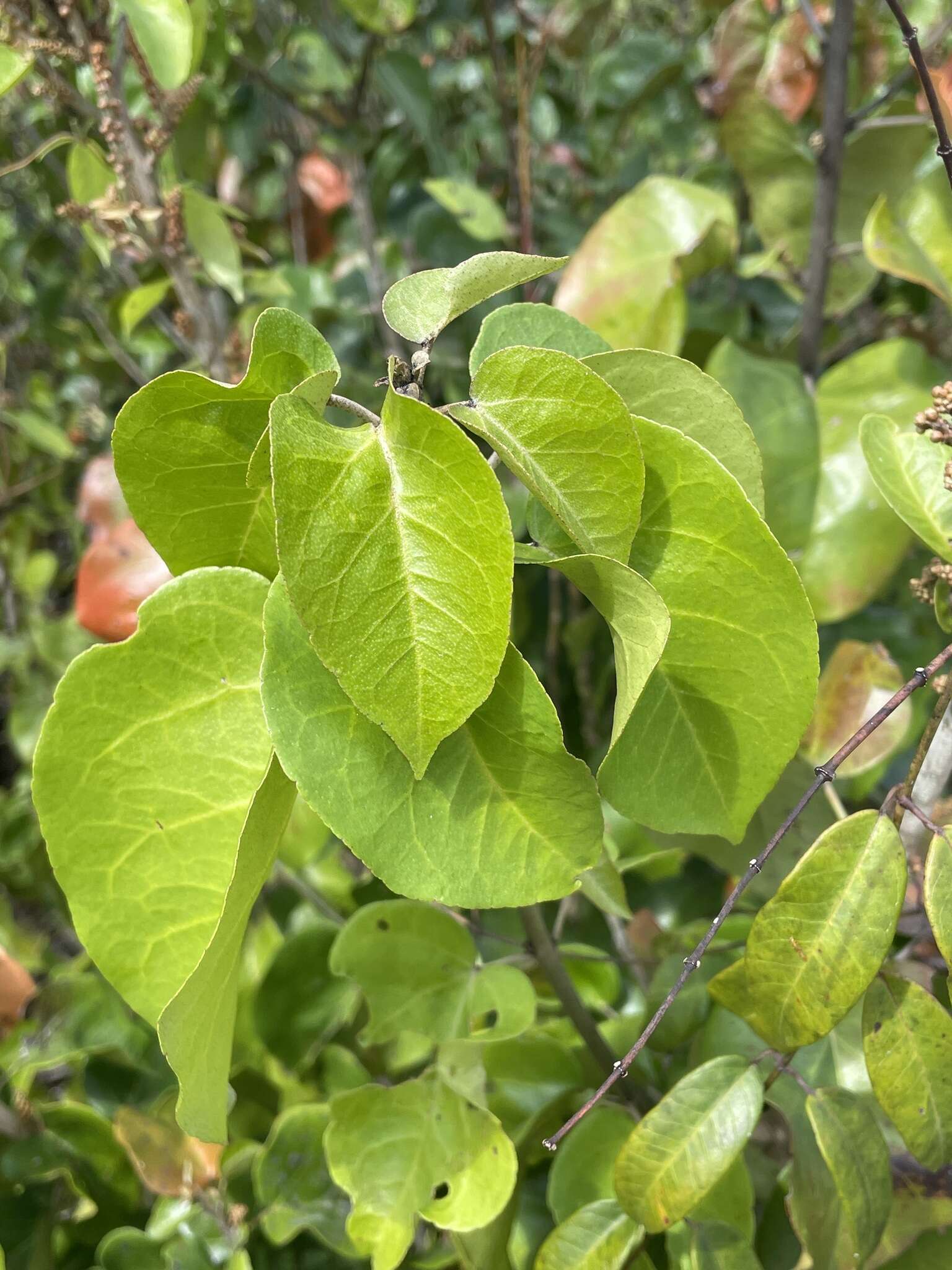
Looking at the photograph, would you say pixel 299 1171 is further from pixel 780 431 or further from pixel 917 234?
pixel 917 234

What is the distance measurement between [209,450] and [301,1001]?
393 mm

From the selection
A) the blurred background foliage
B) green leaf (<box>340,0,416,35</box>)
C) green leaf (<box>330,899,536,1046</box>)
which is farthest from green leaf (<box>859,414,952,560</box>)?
green leaf (<box>340,0,416,35</box>)

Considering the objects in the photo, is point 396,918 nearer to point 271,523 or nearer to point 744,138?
point 271,523

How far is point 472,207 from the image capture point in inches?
28.0

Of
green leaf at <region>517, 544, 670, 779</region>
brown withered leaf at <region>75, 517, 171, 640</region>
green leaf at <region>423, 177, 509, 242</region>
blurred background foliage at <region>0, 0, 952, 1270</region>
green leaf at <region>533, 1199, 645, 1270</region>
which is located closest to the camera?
green leaf at <region>517, 544, 670, 779</region>

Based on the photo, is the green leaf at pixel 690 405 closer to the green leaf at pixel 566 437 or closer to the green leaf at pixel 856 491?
the green leaf at pixel 566 437

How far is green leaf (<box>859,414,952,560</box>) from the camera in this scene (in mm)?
301

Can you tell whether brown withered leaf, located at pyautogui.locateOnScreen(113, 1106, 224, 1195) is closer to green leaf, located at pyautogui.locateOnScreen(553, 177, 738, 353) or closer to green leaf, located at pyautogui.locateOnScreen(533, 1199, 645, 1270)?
green leaf, located at pyautogui.locateOnScreen(533, 1199, 645, 1270)

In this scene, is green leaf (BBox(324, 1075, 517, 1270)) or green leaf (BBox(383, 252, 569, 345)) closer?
green leaf (BBox(383, 252, 569, 345))

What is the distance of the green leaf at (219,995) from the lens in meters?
0.24

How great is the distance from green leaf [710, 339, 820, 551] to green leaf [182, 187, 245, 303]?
0.95 feet

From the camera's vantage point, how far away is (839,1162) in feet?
1.00

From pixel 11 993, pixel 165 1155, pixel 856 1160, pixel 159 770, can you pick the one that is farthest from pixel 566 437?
pixel 11 993

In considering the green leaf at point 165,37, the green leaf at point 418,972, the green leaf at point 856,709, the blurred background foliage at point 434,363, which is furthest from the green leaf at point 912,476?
the green leaf at point 165,37
